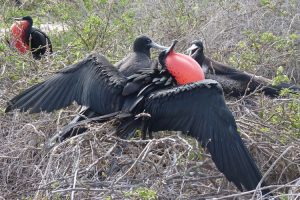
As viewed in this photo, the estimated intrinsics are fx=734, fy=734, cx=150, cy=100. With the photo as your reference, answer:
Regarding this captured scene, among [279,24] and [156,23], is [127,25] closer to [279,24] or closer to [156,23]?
[156,23]

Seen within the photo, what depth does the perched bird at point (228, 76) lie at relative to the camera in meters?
4.76

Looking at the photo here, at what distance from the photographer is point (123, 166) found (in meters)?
3.29

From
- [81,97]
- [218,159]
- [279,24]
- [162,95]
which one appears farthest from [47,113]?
[279,24]

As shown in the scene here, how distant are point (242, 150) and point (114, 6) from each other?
282 centimetres

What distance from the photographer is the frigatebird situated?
324 cm

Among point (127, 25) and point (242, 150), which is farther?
point (127, 25)

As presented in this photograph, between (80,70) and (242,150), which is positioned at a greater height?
(80,70)

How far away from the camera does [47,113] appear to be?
12.8 ft

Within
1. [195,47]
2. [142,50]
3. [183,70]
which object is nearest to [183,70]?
[183,70]

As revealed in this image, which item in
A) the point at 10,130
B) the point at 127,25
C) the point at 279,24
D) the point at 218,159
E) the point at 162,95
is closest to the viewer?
the point at 218,159

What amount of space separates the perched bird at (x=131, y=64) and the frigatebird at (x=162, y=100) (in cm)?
6

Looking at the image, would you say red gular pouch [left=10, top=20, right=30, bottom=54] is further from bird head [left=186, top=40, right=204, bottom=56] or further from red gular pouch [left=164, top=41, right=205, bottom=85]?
red gular pouch [left=164, top=41, right=205, bottom=85]

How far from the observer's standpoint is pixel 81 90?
12.5ft

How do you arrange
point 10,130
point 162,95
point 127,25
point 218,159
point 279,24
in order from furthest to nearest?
point 279,24
point 127,25
point 10,130
point 162,95
point 218,159
